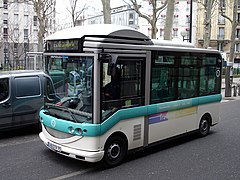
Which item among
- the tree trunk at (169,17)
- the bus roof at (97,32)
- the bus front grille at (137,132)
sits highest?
the tree trunk at (169,17)

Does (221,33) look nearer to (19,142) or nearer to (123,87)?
(19,142)

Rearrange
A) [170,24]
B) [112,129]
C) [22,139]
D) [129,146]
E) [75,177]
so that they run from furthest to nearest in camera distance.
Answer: [170,24], [22,139], [129,146], [112,129], [75,177]

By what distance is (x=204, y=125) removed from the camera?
27.1 ft

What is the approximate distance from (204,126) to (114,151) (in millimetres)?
3518

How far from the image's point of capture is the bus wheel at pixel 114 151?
557 cm

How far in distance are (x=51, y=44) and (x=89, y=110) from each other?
1718 mm

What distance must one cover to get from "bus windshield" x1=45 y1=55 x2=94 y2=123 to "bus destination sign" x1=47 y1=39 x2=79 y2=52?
156 millimetres

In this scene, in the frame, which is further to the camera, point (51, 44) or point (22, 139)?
point (22, 139)

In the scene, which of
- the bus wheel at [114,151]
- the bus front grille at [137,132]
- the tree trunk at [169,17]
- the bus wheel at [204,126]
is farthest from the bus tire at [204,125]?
the tree trunk at [169,17]

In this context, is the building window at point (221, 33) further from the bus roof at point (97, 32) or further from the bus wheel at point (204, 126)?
the bus roof at point (97, 32)

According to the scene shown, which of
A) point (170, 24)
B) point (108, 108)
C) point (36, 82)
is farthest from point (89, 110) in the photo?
point (170, 24)

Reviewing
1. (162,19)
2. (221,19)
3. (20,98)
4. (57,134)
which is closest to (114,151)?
(57,134)

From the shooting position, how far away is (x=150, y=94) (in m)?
6.23

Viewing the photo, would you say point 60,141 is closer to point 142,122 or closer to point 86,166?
point 86,166
